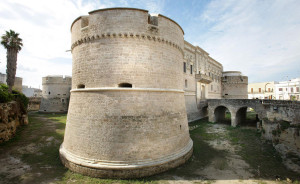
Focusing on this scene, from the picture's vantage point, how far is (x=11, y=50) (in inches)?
757

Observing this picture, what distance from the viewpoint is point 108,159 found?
24.3ft

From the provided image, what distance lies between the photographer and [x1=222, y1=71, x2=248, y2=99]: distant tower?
30.8 metres

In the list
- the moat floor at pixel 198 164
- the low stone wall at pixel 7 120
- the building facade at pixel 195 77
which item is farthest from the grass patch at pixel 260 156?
the low stone wall at pixel 7 120

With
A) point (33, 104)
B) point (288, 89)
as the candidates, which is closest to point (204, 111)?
point (288, 89)

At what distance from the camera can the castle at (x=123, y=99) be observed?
751cm

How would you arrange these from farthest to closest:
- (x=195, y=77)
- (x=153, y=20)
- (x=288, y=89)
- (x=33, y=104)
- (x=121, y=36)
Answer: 1. (x=288, y=89)
2. (x=33, y=104)
3. (x=195, y=77)
4. (x=153, y=20)
5. (x=121, y=36)

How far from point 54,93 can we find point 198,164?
1216 inches

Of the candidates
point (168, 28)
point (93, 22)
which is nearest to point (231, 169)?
point (168, 28)

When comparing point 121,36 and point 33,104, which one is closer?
point 121,36

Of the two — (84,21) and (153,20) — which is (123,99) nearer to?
(153,20)

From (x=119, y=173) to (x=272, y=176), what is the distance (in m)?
7.79

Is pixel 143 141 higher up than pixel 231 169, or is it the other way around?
pixel 143 141

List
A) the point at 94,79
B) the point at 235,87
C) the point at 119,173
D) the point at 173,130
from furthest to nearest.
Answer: the point at 235,87 < the point at 173,130 < the point at 94,79 < the point at 119,173

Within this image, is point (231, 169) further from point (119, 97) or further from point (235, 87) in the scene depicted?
point (235, 87)
